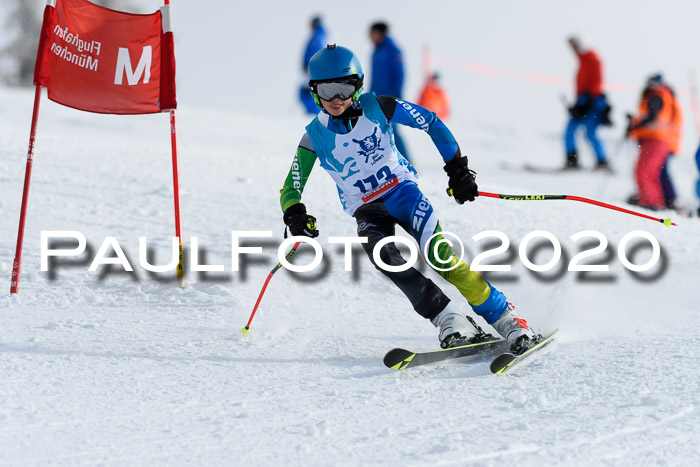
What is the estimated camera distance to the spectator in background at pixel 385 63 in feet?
28.3

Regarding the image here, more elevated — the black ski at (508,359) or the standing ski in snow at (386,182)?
the standing ski in snow at (386,182)

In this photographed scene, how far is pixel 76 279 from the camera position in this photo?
4.97m

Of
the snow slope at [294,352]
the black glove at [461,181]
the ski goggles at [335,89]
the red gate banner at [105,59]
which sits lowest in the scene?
the snow slope at [294,352]

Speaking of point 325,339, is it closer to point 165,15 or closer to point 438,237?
point 438,237

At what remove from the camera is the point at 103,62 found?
191 inches

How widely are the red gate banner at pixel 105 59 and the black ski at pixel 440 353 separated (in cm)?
265

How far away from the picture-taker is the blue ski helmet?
11.6ft

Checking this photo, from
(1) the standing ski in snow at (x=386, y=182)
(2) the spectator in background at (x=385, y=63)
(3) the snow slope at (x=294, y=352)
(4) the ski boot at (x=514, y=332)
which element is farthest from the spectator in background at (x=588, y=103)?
(4) the ski boot at (x=514, y=332)

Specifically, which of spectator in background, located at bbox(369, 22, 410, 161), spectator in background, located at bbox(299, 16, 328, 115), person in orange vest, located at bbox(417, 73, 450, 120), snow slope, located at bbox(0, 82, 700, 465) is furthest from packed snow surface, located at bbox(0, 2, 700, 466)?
person in orange vest, located at bbox(417, 73, 450, 120)

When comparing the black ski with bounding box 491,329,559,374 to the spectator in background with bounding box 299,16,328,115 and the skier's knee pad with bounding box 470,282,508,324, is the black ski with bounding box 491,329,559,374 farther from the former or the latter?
the spectator in background with bounding box 299,16,328,115

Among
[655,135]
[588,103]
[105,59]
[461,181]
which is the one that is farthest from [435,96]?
[461,181]

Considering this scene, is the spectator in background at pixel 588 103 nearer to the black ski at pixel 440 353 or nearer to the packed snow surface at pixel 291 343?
the packed snow surface at pixel 291 343

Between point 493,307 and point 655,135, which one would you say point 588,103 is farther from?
point 493,307

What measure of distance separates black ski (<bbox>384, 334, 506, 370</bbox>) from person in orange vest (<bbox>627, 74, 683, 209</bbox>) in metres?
6.31
